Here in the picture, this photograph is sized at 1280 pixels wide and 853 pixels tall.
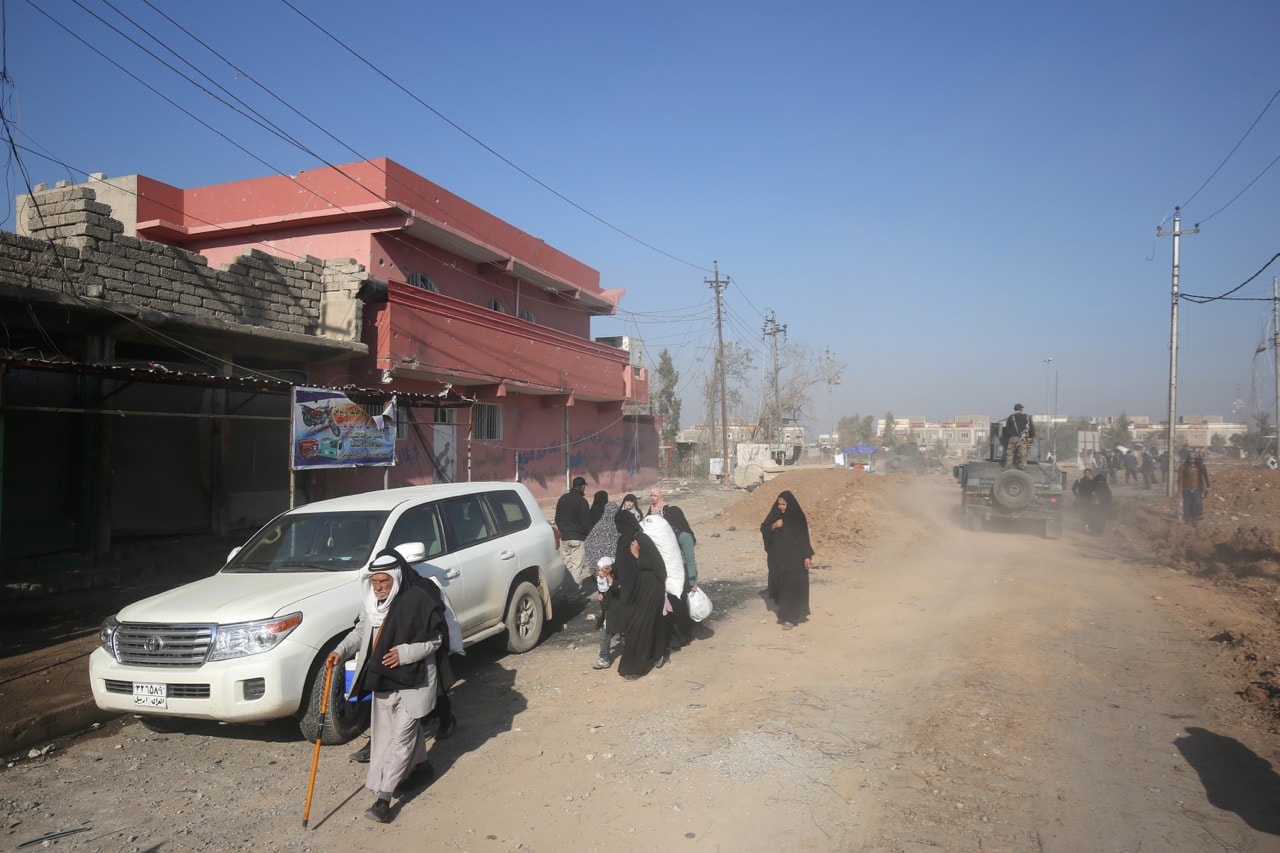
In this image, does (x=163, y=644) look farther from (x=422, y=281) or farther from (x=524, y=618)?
(x=422, y=281)

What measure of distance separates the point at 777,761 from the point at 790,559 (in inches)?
155

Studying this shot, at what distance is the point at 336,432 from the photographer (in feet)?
34.9

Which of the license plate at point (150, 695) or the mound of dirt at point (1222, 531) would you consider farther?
the mound of dirt at point (1222, 531)

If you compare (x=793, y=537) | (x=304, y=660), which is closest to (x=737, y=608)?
(x=793, y=537)

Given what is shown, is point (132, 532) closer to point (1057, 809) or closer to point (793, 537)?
point (793, 537)

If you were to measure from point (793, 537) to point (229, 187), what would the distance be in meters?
16.6

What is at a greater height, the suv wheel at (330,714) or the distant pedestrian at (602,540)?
the distant pedestrian at (602,540)

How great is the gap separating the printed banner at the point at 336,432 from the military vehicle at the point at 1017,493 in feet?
41.6

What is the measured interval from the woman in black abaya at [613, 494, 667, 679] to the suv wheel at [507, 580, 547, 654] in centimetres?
112

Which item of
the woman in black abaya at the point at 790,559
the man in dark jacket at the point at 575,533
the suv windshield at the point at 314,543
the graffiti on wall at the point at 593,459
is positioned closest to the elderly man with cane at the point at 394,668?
the suv windshield at the point at 314,543

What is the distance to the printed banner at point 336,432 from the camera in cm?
1007

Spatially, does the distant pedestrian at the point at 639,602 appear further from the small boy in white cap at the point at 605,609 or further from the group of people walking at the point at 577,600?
the small boy in white cap at the point at 605,609

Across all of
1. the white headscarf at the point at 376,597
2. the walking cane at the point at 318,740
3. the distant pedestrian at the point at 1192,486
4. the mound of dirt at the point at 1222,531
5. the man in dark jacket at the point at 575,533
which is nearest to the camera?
the walking cane at the point at 318,740

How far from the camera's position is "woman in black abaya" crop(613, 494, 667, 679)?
711 cm
